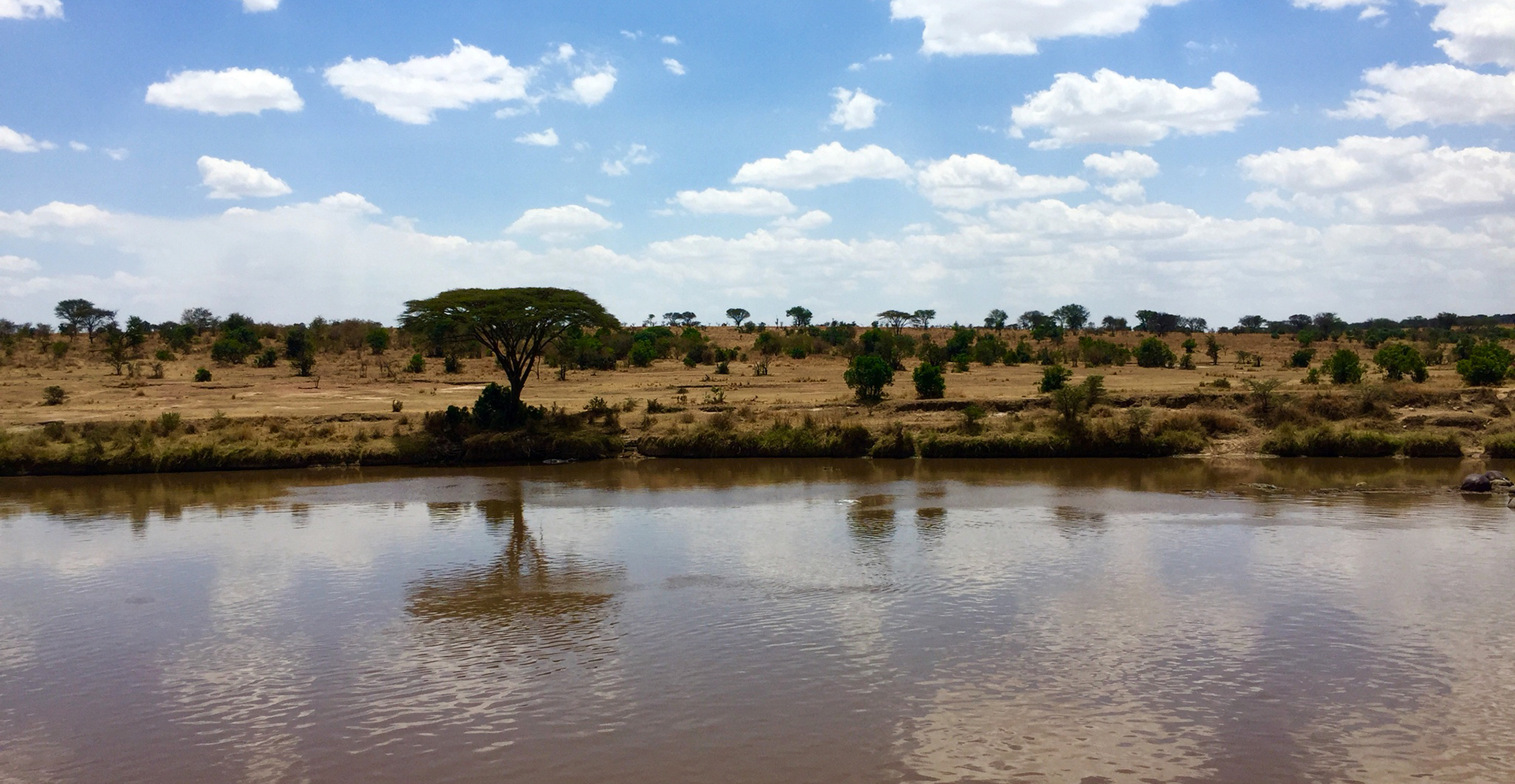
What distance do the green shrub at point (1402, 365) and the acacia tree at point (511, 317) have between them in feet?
82.4

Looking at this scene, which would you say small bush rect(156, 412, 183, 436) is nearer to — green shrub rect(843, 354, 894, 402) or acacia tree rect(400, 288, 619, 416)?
acacia tree rect(400, 288, 619, 416)

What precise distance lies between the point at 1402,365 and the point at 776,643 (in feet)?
100

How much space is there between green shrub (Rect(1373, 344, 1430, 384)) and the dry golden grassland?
24.4 inches

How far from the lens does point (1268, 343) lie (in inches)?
2682

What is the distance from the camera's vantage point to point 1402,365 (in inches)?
1332

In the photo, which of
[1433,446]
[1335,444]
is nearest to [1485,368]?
[1433,446]

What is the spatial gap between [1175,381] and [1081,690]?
30.6 meters

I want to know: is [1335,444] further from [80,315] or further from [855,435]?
[80,315]

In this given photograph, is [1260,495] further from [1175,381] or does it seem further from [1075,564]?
[1175,381]

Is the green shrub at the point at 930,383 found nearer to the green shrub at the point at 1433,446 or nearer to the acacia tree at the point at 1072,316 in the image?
the green shrub at the point at 1433,446

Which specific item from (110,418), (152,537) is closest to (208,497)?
(152,537)

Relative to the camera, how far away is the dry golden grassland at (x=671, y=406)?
2830cm

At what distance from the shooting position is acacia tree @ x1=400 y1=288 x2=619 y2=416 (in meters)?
30.1

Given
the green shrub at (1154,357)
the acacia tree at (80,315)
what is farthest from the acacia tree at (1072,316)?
the acacia tree at (80,315)
